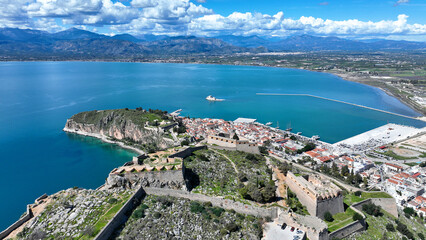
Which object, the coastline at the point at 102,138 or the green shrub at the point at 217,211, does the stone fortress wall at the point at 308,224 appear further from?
the coastline at the point at 102,138

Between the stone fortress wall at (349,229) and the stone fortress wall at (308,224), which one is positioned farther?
the stone fortress wall at (349,229)

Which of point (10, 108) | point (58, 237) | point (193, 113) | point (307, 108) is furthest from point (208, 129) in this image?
point (10, 108)

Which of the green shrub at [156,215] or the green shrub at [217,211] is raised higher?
the green shrub at [156,215]

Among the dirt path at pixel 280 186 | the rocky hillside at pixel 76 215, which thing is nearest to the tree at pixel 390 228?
the dirt path at pixel 280 186

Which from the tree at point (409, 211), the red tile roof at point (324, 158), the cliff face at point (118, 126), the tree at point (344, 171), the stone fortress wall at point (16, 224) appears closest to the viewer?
the stone fortress wall at point (16, 224)

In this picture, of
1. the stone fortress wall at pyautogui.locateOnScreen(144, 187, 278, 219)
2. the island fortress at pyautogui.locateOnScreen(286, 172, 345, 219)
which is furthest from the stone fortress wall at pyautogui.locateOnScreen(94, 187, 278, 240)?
the island fortress at pyautogui.locateOnScreen(286, 172, 345, 219)

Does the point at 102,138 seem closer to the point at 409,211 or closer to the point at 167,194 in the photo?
the point at 167,194

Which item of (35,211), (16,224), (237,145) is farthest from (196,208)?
(237,145)

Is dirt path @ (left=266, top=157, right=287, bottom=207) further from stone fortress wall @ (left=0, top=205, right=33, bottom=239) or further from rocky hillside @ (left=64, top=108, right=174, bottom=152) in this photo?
rocky hillside @ (left=64, top=108, right=174, bottom=152)
